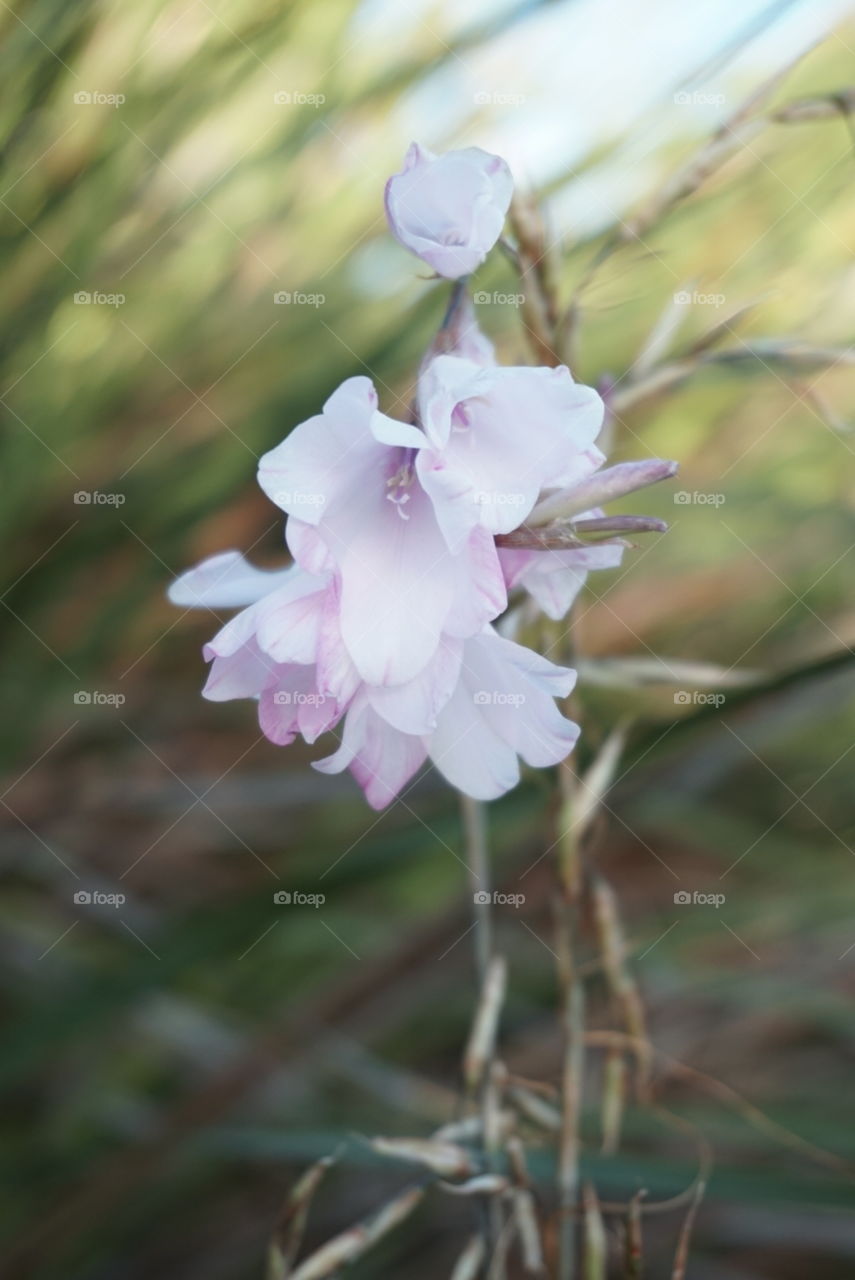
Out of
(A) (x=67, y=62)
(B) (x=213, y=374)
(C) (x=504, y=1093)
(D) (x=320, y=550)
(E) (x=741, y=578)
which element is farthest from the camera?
(E) (x=741, y=578)

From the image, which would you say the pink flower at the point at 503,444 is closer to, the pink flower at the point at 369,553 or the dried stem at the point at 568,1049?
the pink flower at the point at 369,553

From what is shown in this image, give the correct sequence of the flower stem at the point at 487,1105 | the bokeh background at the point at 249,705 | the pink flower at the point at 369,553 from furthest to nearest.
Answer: the bokeh background at the point at 249,705 → the flower stem at the point at 487,1105 → the pink flower at the point at 369,553

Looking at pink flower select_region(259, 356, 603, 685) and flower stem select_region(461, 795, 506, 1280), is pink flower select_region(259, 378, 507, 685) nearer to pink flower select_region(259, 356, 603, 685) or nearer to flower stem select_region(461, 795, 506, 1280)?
pink flower select_region(259, 356, 603, 685)

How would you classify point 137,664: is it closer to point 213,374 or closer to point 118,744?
point 118,744

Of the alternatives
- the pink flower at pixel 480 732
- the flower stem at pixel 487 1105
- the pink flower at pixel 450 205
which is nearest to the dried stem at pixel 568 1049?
the flower stem at pixel 487 1105

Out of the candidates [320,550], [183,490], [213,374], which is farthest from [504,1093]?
[213,374]

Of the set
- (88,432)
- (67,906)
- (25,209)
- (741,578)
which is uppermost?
(25,209)

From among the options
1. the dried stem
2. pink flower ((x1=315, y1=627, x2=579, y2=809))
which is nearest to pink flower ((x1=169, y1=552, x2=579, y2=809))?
pink flower ((x1=315, y1=627, x2=579, y2=809))

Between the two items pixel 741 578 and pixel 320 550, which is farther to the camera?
pixel 741 578
